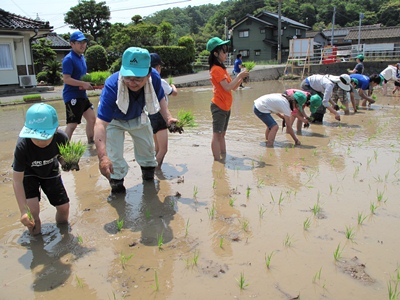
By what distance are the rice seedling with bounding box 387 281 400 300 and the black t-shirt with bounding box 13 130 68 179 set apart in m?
2.56

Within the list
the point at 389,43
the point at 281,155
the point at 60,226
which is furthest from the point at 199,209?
the point at 389,43

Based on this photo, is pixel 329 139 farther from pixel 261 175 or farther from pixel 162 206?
pixel 162 206

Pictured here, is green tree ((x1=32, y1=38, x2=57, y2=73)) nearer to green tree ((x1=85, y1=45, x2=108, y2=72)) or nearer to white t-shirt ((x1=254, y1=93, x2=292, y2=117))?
green tree ((x1=85, y1=45, x2=108, y2=72))

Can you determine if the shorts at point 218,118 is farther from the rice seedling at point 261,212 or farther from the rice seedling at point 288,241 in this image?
the rice seedling at point 288,241

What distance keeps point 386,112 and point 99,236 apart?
8.72 meters

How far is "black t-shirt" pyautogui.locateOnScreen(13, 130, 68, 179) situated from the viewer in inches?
107

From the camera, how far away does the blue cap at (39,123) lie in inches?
104

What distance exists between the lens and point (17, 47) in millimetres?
18656

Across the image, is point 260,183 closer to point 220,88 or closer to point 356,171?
point 356,171

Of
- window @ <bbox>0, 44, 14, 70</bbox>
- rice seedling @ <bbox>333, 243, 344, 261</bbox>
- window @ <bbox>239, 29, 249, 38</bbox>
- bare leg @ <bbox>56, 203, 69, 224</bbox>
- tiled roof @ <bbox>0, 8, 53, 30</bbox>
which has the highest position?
window @ <bbox>239, 29, 249, 38</bbox>

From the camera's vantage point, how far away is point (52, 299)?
85.4 inches

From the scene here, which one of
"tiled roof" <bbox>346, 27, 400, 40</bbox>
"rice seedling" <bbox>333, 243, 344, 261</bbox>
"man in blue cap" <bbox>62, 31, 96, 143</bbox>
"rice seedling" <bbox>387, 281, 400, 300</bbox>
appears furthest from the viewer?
"tiled roof" <bbox>346, 27, 400, 40</bbox>

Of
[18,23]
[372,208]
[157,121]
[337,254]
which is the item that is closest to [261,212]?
[337,254]

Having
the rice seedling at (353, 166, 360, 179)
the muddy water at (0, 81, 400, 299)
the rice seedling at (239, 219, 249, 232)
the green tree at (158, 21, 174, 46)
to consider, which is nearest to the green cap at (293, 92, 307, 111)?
the muddy water at (0, 81, 400, 299)
